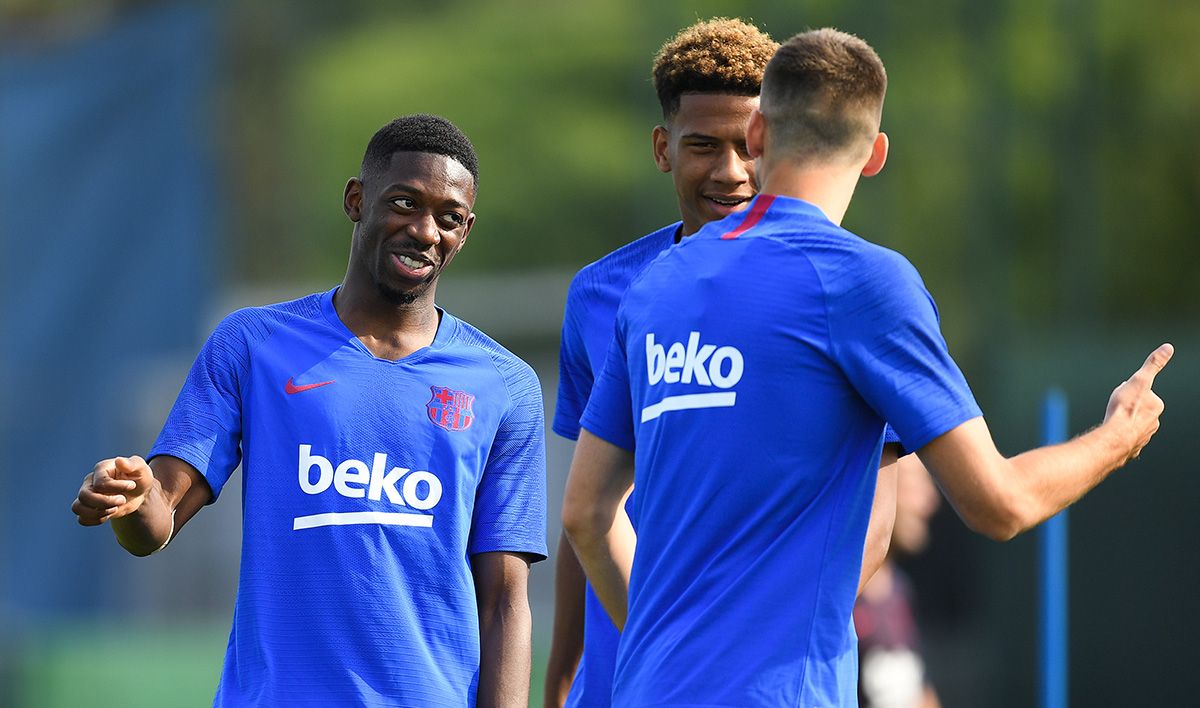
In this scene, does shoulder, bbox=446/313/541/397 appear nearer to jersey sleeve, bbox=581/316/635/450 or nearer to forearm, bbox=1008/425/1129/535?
jersey sleeve, bbox=581/316/635/450

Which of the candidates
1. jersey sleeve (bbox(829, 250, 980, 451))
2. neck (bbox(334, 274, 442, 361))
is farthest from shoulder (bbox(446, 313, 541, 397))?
jersey sleeve (bbox(829, 250, 980, 451))

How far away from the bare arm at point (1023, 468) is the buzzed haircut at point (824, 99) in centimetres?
60

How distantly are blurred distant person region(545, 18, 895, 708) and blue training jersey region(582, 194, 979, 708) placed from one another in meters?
0.81

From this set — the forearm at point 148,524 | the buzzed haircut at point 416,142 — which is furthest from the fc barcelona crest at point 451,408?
the forearm at point 148,524

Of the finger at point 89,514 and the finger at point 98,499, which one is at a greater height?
the finger at point 98,499

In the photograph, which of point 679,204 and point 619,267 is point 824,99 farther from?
point 619,267

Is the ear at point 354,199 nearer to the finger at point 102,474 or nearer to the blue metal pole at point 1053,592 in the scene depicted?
the finger at point 102,474

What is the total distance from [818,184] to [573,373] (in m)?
1.15

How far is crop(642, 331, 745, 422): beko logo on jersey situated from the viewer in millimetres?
3205

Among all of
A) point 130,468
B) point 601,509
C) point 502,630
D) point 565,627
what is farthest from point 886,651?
point 130,468

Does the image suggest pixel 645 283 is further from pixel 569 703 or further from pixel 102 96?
pixel 102 96

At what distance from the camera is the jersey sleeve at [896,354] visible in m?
3.11

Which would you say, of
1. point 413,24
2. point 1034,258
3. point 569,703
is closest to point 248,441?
point 569,703

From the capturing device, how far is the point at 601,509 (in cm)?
358
